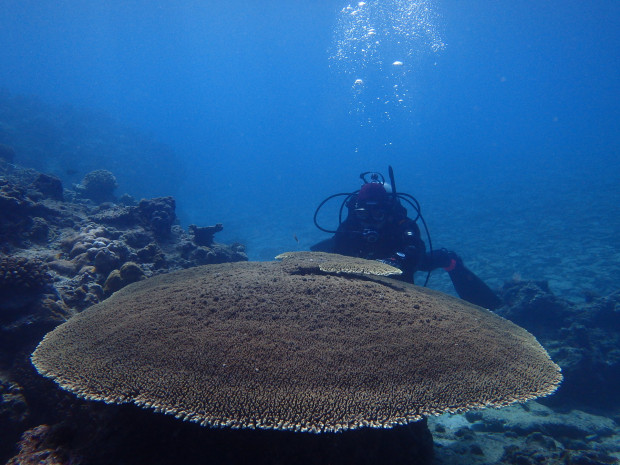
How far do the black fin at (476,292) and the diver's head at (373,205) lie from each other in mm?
4307

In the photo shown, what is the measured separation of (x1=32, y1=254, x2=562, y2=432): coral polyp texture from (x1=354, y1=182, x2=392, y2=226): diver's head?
3659mm

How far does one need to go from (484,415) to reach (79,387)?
718cm

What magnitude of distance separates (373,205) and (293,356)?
5300 mm

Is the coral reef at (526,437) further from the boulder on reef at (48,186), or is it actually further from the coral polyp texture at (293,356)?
the boulder on reef at (48,186)

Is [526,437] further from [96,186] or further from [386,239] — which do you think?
[96,186]

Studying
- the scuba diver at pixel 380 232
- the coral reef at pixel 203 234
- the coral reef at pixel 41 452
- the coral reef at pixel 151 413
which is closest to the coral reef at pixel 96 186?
the coral reef at pixel 151 413

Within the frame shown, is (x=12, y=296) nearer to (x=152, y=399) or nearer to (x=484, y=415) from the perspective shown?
Result: (x=152, y=399)

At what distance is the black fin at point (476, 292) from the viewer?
945 cm

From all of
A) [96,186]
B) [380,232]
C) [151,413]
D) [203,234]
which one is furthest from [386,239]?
[96,186]

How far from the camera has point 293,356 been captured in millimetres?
2727

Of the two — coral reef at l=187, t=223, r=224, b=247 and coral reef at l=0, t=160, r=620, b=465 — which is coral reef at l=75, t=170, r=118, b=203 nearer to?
coral reef at l=0, t=160, r=620, b=465

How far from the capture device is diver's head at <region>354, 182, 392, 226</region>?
24.5ft

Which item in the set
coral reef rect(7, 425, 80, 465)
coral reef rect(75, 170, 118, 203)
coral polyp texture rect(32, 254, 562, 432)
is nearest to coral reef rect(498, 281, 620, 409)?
coral polyp texture rect(32, 254, 562, 432)

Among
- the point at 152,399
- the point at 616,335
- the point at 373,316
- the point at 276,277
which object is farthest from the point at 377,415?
the point at 616,335
